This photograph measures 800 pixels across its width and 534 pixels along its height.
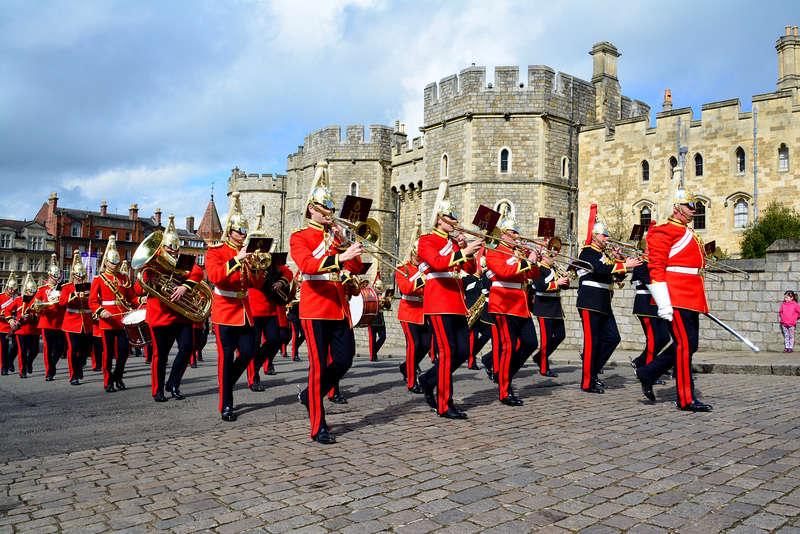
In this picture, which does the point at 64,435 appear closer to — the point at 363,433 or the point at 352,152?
the point at 363,433


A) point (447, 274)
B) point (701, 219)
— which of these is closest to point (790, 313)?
point (447, 274)

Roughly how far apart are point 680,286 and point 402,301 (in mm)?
3886

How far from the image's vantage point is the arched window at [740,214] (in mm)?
33031

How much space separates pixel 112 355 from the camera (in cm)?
993

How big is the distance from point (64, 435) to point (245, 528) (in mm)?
3566

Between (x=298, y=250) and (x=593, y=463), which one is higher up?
(x=298, y=250)

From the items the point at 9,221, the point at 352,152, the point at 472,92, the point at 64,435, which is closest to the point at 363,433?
the point at 64,435

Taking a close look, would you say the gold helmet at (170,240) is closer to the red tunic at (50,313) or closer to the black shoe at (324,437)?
the black shoe at (324,437)

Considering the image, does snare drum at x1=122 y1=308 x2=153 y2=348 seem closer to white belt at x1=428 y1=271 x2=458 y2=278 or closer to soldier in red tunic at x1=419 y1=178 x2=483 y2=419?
soldier in red tunic at x1=419 y1=178 x2=483 y2=419

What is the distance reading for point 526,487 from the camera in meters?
4.14

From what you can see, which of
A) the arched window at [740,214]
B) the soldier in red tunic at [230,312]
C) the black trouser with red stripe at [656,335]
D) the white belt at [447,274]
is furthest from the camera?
the arched window at [740,214]

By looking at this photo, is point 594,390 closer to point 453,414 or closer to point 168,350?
point 453,414

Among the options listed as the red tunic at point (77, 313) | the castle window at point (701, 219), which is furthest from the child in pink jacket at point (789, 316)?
the castle window at point (701, 219)

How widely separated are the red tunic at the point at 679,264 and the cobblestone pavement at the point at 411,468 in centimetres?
122
